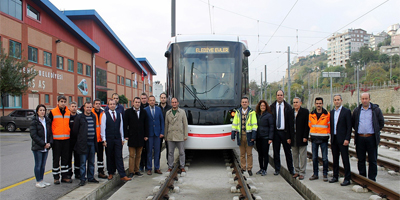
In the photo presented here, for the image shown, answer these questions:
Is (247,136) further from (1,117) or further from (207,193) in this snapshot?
(1,117)

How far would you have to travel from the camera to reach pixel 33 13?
28.2 m

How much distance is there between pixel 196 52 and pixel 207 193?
14.3 ft

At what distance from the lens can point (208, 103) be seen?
8.73 m

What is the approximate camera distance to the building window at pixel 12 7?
2400 centimetres

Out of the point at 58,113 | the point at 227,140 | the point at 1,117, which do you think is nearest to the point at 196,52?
the point at 227,140

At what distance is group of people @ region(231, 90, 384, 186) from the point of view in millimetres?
6211

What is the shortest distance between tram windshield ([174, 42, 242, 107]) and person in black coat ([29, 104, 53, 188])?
11.9ft

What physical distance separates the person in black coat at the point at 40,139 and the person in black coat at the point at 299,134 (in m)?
5.26

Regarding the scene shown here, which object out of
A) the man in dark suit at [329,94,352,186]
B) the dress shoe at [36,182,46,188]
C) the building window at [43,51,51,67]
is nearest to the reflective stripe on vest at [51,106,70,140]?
the dress shoe at [36,182,46,188]

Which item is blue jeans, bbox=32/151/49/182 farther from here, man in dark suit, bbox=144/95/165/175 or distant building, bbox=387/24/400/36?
distant building, bbox=387/24/400/36

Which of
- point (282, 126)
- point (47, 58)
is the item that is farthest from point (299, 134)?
point (47, 58)

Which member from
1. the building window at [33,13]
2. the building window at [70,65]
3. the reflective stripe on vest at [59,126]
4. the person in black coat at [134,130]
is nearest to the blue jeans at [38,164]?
the reflective stripe on vest at [59,126]

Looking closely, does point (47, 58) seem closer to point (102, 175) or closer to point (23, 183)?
point (23, 183)

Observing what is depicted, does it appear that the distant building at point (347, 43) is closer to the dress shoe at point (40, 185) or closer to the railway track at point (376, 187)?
the railway track at point (376, 187)
